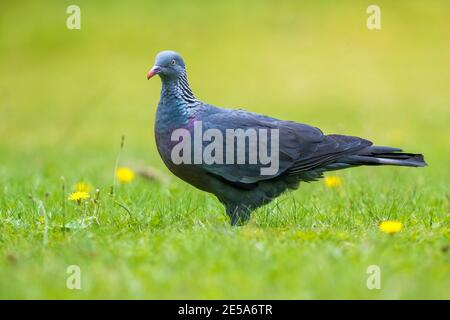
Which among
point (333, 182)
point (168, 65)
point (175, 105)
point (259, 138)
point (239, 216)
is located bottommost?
point (239, 216)

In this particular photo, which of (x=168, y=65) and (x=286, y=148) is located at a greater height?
(x=168, y=65)

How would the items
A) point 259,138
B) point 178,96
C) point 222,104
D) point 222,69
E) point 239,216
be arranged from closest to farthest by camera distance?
point 239,216 → point 259,138 → point 178,96 → point 222,104 → point 222,69

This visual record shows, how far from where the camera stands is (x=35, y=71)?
17.8m

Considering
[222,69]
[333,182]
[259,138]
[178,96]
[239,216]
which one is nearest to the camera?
[239,216]

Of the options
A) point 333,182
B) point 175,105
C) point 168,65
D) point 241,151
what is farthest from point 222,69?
point 241,151

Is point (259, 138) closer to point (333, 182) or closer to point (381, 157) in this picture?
point (381, 157)

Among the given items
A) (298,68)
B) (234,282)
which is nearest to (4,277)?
(234,282)

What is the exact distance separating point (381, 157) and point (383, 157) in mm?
14

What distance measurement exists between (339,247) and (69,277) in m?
1.47

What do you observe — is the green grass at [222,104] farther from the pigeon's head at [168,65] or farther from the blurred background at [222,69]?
the pigeon's head at [168,65]

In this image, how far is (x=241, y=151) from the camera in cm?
515

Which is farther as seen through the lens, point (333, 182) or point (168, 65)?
point (333, 182)

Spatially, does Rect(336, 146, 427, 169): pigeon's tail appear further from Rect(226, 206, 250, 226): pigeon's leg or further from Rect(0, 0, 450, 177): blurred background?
Rect(0, 0, 450, 177): blurred background

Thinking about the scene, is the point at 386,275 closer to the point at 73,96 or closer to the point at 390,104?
the point at 390,104
